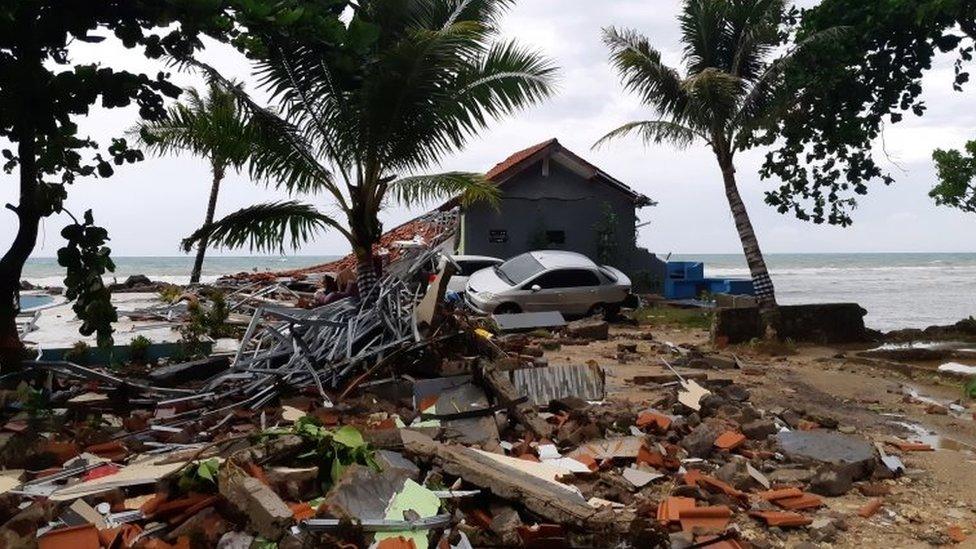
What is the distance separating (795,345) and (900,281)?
37.2 m

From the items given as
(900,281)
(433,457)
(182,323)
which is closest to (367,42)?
(433,457)

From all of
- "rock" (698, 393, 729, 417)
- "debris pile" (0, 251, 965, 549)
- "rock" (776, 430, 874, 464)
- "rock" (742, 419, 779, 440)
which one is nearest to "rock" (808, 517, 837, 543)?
"debris pile" (0, 251, 965, 549)

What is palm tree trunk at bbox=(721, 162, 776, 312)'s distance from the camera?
15.0 m

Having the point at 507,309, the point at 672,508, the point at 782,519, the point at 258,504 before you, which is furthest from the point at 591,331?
the point at 258,504

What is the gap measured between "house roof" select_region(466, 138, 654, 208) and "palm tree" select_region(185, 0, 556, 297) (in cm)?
1140

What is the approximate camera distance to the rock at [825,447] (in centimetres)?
582

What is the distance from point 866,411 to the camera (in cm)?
834

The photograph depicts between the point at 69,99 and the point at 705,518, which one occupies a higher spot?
the point at 69,99

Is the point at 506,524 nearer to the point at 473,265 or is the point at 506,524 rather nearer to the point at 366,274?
the point at 366,274

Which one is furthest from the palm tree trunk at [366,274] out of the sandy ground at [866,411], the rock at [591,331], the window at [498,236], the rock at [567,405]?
the window at [498,236]

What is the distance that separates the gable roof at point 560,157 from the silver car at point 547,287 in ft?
17.0

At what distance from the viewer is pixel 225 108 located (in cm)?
902

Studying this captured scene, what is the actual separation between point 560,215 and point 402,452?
1786cm

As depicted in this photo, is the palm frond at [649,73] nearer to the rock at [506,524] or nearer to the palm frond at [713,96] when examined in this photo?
the palm frond at [713,96]
